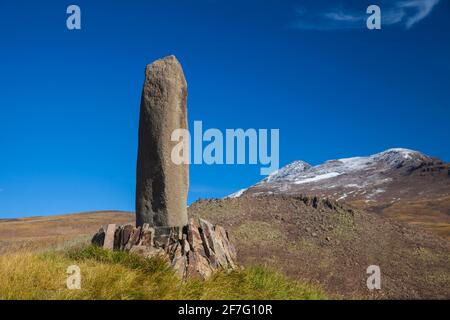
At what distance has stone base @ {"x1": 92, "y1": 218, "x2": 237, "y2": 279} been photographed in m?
14.1

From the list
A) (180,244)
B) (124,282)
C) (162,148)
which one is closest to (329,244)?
(162,148)

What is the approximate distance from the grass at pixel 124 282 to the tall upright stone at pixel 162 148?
4.36 m

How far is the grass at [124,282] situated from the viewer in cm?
987

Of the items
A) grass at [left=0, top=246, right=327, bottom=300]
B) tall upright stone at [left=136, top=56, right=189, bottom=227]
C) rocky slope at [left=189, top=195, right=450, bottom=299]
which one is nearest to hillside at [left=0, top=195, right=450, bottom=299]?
rocky slope at [left=189, top=195, right=450, bottom=299]

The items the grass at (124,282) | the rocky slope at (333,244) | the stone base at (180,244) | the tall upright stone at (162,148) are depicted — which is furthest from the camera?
the rocky slope at (333,244)

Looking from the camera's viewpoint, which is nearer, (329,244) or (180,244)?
(180,244)

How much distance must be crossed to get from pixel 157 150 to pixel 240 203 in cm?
1440

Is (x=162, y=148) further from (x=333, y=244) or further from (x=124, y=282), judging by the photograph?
(x=333, y=244)

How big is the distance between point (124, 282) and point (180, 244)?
467cm

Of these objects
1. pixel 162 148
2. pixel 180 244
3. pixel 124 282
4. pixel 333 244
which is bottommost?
pixel 124 282

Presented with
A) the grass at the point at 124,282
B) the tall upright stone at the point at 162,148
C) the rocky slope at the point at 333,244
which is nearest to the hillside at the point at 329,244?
the rocky slope at the point at 333,244

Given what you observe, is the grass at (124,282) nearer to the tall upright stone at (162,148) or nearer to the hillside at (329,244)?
the tall upright stone at (162,148)

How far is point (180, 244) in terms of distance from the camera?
14.9 metres

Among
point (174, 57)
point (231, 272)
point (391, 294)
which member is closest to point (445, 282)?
point (391, 294)
